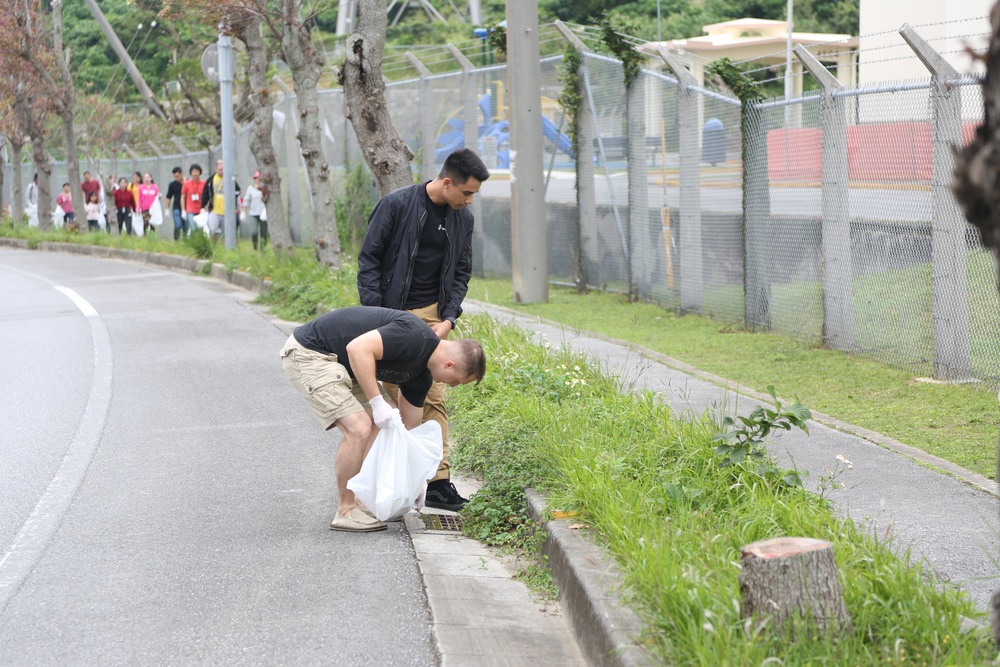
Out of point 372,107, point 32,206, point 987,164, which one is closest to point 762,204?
point 372,107

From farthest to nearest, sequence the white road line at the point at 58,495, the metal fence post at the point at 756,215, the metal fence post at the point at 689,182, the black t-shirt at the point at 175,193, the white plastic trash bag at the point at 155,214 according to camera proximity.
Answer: the white plastic trash bag at the point at 155,214 < the black t-shirt at the point at 175,193 < the metal fence post at the point at 689,182 < the metal fence post at the point at 756,215 < the white road line at the point at 58,495

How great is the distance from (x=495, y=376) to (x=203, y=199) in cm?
1830

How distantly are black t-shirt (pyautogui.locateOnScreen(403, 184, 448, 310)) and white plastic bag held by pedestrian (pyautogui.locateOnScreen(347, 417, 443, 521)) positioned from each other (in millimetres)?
1011

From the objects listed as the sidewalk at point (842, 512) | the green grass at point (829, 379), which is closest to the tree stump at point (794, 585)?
the sidewalk at point (842, 512)

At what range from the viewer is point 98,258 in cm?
2684

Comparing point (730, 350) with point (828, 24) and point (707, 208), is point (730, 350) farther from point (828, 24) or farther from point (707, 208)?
point (828, 24)

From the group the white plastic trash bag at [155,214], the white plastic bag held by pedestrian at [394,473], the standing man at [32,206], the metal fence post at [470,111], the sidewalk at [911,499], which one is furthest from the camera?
the standing man at [32,206]

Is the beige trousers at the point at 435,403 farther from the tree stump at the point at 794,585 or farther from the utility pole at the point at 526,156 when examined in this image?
the utility pole at the point at 526,156

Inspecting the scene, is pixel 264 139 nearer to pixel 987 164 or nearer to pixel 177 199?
pixel 177 199

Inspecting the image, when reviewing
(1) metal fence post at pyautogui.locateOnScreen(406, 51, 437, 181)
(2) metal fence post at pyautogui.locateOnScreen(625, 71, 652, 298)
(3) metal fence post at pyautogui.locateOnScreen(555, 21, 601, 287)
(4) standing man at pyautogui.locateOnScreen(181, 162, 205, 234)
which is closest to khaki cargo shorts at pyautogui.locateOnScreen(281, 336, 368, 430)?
(2) metal fence post at pyautogui.locateOnScreen(625, 71, 652, 298)

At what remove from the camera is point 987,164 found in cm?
218

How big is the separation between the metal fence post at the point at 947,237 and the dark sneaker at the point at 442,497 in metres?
4.12

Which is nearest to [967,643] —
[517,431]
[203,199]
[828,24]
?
Result: [517,431]

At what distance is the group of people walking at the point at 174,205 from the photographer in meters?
24.0
